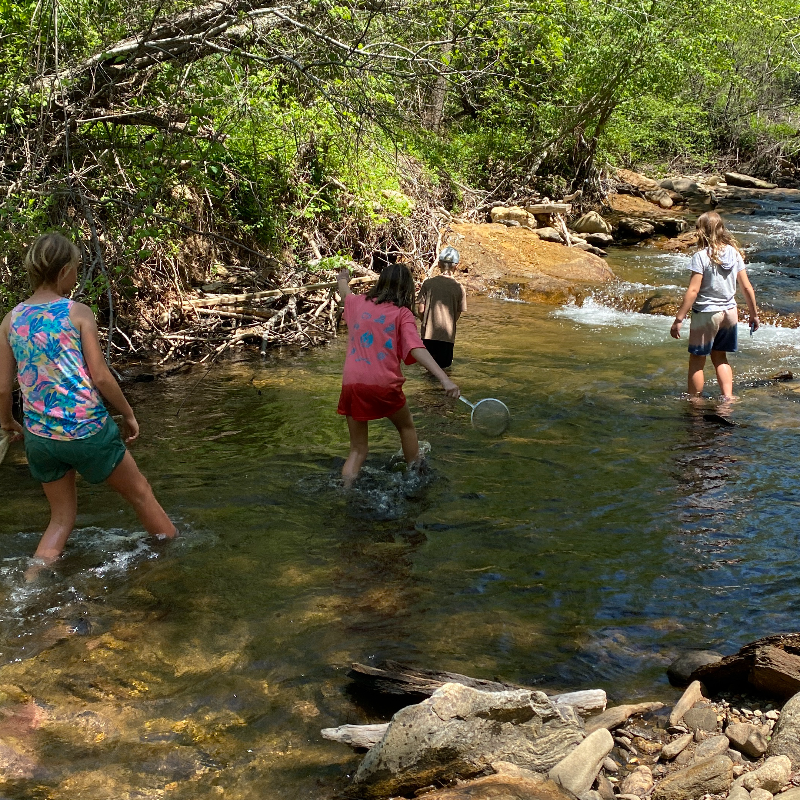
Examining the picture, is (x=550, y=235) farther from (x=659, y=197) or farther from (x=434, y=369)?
(x=434, y=369)

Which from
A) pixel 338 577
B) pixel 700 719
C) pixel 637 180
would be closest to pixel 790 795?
pixel 700 719

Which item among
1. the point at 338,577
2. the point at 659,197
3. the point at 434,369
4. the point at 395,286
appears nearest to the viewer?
the point at 338,577

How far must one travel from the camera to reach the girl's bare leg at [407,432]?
621 centimetres

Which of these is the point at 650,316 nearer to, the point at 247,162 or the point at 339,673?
the point at 247,162

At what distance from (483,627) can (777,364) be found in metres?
7.57

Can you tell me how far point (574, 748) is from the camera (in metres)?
3.34

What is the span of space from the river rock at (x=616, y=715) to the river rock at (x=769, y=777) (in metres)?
0.58

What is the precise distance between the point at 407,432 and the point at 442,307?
266 cm

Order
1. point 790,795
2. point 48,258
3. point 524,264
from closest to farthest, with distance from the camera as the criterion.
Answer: point 790,795 → point 48,258 → point 524,264

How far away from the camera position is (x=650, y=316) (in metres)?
13.6

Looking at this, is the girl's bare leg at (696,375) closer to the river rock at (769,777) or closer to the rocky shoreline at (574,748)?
the rocky shoreline at (574,748)

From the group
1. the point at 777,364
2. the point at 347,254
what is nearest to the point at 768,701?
the point at 777,364

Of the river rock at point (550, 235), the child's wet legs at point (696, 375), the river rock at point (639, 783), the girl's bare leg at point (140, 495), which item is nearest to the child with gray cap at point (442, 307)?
the child's wet legs at point (696, 375)

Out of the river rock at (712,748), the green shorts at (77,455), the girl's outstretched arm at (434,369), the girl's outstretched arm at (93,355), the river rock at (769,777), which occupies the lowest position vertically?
the river rock at (712,748)
